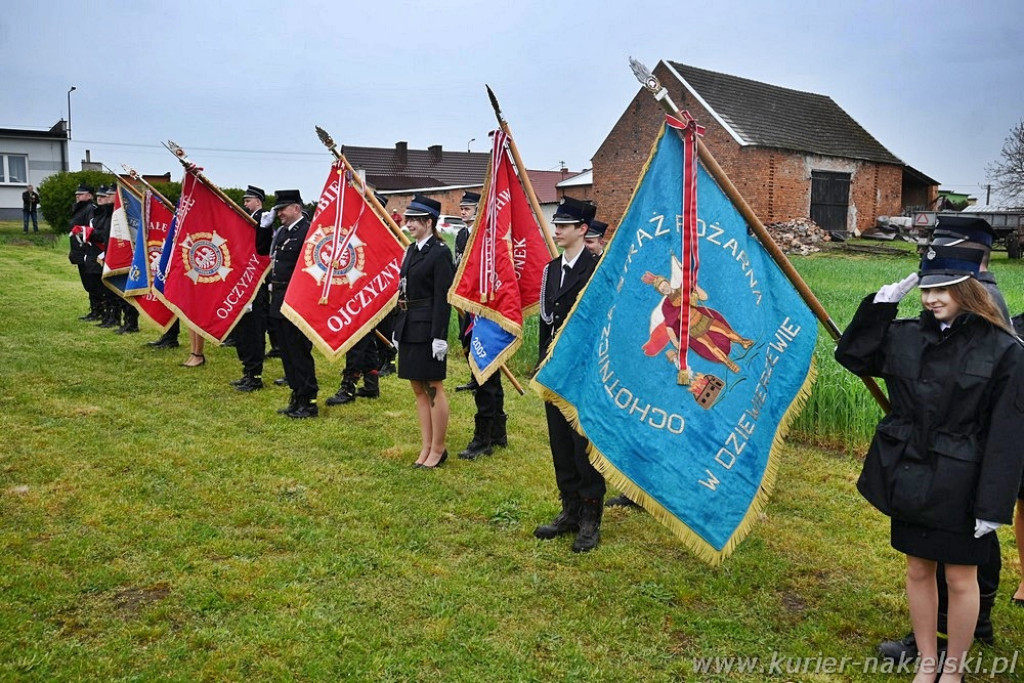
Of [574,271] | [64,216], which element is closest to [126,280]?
[574,271]

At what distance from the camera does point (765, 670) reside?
352 centimetres

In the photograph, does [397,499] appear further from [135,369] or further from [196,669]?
[135,369]

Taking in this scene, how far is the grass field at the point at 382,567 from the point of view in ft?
11.6

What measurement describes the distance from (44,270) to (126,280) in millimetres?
9079

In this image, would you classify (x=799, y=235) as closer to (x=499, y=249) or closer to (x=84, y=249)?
(x=84, y=249)

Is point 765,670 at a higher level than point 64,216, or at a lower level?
lower

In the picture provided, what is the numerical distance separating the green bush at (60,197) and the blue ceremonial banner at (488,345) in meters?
22.5

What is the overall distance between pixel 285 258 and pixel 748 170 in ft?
72.3

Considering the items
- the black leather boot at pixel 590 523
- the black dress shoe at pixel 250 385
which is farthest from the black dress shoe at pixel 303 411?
the black leather boot at pixel 590 523

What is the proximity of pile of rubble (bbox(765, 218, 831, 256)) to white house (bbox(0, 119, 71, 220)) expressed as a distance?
29.2m

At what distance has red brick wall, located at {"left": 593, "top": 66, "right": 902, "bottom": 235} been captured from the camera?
26625 mm

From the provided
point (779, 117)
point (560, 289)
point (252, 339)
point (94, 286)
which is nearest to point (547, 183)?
point (779, 117)

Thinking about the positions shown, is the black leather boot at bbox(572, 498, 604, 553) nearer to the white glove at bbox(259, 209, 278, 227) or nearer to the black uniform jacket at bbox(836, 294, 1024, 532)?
the black uniform jacket at bbox(836, 294, 1024, 532)

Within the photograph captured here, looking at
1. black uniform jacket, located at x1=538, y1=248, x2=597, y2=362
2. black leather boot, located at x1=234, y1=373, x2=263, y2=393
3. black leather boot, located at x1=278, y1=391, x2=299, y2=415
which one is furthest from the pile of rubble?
black uniform jacket, located at x1=538, y1=248, x2=597, y2=362
